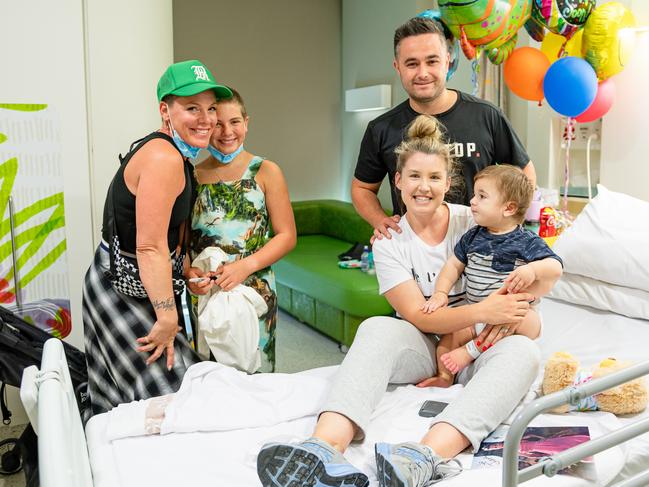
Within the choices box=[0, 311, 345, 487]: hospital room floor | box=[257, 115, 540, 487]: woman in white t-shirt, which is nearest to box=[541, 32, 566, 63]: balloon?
box=[257, 115, 540, 487]: woman in white t-shirt

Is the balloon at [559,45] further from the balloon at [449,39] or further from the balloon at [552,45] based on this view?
the balloon at [449,39]

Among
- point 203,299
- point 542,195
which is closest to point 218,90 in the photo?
point 203,299

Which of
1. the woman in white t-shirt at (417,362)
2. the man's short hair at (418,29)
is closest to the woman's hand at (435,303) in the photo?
the woman in white t-shirt at (417,362)

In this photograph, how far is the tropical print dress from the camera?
221 centimetres

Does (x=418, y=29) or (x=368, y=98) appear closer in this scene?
(x=418, y=29)

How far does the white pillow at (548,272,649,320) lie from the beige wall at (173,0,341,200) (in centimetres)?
381

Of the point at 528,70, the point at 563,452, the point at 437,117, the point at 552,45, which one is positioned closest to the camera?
the point at 563,452

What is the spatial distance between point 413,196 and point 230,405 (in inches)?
33.5

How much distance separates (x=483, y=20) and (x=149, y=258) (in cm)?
180

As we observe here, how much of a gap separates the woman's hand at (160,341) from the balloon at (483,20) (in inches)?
70.3

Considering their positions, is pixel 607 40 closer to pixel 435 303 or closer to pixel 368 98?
pixel 435 303

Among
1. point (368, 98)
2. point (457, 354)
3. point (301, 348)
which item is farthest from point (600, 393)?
point (368, 98)

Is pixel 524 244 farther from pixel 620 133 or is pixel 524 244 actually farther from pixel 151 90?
pixel 151 90

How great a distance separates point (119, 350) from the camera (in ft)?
6.81
